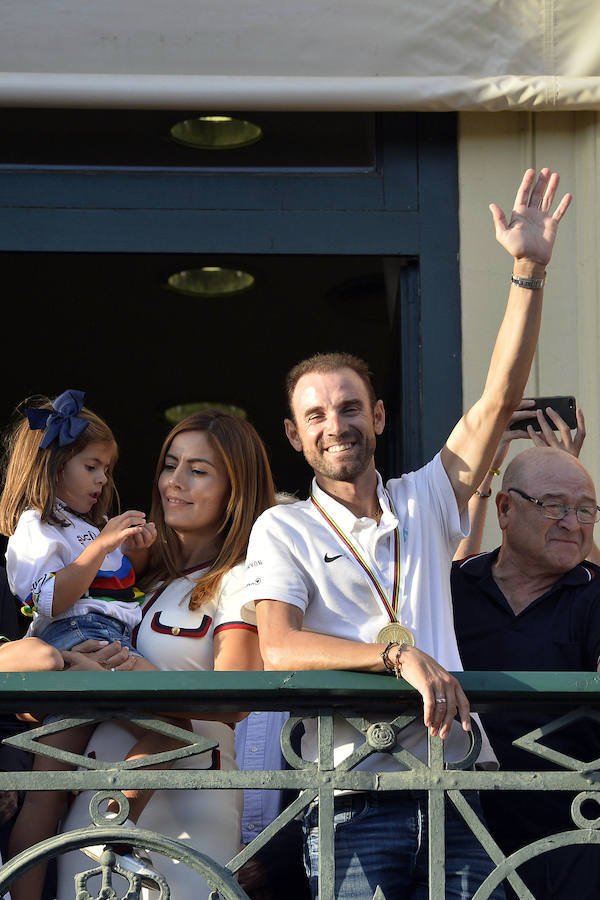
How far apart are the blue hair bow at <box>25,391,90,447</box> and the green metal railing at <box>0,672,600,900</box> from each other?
1.10 metres

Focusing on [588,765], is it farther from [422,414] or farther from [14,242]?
[14,242]

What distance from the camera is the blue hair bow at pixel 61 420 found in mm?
4234

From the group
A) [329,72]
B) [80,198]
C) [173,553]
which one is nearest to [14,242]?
[80,198]

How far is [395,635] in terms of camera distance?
3443mm

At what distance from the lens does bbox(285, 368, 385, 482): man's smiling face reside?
3822 mm

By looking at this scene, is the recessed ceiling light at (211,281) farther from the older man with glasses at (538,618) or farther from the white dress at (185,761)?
the white dress at (185,761)

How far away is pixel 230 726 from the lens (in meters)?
3.93

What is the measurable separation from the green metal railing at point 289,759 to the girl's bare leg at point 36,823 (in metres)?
0.42

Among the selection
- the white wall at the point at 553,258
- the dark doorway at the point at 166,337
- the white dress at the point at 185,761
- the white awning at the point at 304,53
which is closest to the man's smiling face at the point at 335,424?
the white dress at the point at 185,761

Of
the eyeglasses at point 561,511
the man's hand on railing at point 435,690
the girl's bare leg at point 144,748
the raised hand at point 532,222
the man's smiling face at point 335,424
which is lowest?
Answer: the girl's bare leg at point 144,748

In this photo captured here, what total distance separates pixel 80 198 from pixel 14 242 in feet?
0.99

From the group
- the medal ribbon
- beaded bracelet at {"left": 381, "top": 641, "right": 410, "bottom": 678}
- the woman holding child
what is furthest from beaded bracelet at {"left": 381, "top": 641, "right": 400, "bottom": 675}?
the woman holding child

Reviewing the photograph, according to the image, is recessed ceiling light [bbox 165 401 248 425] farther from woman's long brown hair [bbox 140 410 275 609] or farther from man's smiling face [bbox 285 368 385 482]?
man's smiling face [bbox 285 368 385 482]

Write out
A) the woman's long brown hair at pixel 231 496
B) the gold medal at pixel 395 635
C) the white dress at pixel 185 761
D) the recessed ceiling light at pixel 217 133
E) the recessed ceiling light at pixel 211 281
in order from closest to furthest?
1. the gold medal at pixel 395 635
2. the white dress at pixel 185 761
3. the woman's long brown hair at pixel 231 496
4. the recessed ceiling light at pixel 217 133
5. the recessed ceiling light at pixel 211 281
